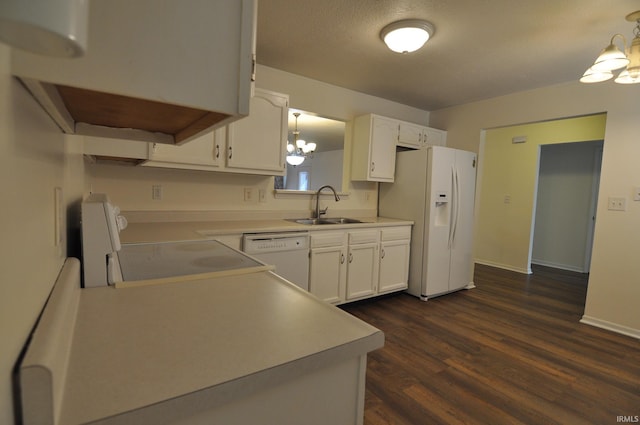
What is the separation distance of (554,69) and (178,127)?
3324 mm

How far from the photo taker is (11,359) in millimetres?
404

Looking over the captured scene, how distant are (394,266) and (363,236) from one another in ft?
1.97

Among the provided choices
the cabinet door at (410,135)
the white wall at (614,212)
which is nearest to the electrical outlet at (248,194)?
the cabinet door at (410,135)

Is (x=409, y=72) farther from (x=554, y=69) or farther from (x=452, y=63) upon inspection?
(x=554, y=69)

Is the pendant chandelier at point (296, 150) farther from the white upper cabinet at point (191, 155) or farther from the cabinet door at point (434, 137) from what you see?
the white upper cabinet at point (191, 155)

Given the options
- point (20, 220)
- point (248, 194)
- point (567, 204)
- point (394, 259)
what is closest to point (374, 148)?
point (394, 259)

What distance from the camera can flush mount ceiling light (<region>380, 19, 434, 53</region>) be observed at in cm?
210

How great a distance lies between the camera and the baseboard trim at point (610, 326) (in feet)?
8.90

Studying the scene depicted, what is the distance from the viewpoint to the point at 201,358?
0.61 m

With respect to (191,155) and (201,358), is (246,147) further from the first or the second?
(201,358)

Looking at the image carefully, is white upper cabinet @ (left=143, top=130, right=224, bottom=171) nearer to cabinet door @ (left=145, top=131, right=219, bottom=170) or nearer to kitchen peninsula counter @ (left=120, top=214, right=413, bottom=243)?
cabinet door @ (left=145, top=131, right=219, bottom=170)

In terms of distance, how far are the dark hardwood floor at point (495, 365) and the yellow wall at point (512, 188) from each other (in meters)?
1.58

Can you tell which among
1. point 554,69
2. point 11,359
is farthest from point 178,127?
point 554,69

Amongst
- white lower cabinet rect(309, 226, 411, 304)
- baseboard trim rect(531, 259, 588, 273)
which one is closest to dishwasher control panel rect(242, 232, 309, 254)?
white lower cabinet rect(309, 226, 411, 304)
